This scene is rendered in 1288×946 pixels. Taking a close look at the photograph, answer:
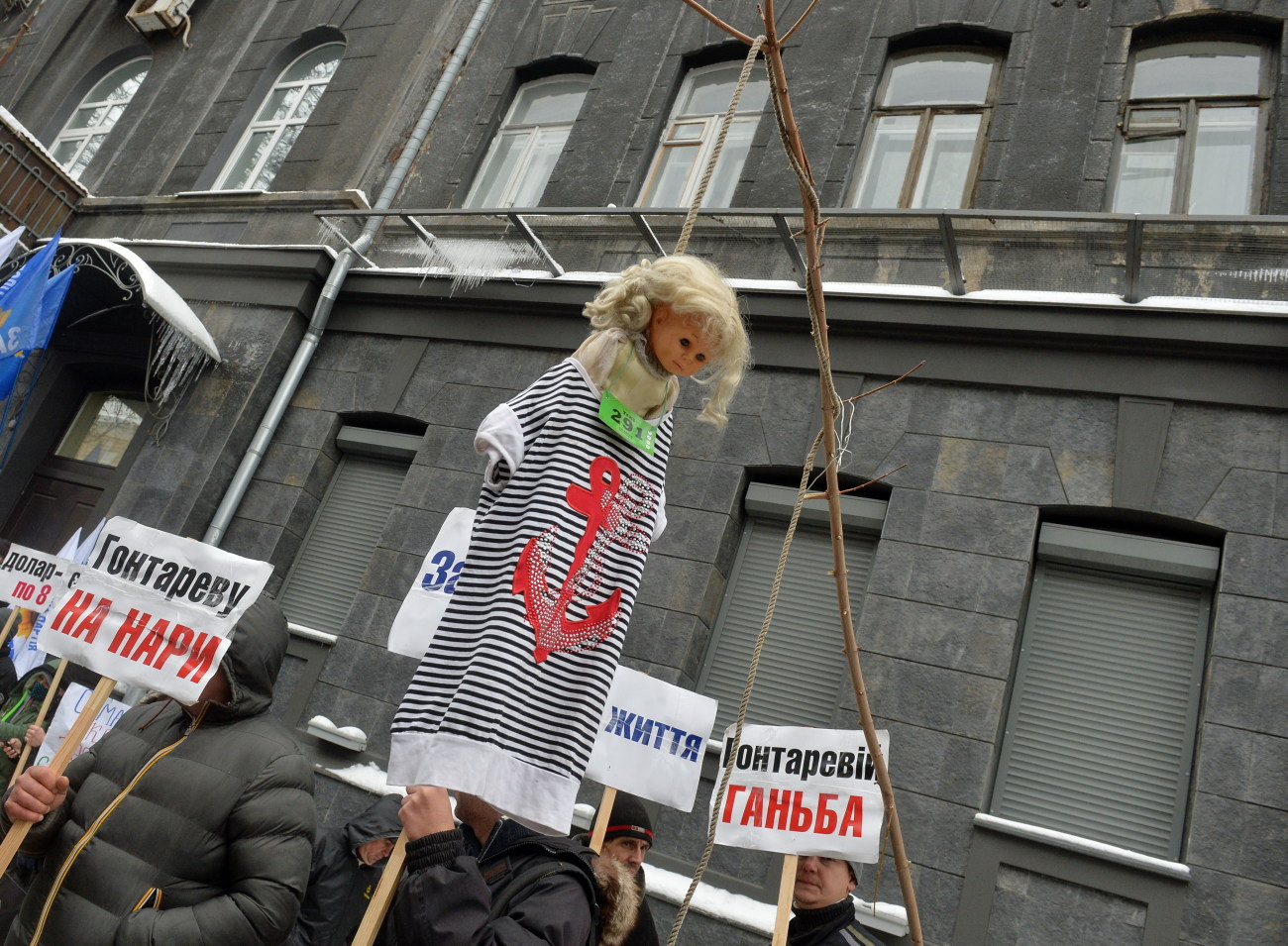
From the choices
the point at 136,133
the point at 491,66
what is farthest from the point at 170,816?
the point at 136,133

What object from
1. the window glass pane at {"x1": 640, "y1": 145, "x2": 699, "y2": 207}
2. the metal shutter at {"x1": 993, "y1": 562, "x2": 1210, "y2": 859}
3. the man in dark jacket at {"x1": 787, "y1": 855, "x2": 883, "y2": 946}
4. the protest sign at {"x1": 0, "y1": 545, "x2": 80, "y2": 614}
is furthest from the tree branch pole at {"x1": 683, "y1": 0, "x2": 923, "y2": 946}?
the window glass pane at {"x1": 640, "y1": 145, "x2": 699, "y2": 207}

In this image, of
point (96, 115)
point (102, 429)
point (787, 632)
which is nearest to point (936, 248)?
point (787, 632)

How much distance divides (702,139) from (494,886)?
8053 millimetres

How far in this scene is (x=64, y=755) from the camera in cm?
348

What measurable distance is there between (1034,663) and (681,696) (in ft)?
7.81

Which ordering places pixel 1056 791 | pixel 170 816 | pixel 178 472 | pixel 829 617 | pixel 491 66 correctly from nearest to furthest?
pixel 170 816
pixel 1056 791
pixel 829 617
pixel 178 472
pixel 491 66

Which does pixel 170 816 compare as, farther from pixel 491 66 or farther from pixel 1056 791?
pixel 491 66

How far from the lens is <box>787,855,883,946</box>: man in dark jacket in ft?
12.6

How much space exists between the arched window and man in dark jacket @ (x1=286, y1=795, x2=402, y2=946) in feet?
39.6

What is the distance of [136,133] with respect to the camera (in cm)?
1306

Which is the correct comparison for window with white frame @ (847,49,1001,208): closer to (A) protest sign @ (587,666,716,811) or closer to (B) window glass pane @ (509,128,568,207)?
(B) window glass pane @ (509,128,568,207)

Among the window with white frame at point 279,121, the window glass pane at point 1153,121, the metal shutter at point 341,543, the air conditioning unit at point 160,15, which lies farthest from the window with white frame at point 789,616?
the air conditioning unit at point 160,15

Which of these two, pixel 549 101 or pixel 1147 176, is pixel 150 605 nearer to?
pixel 1147 176

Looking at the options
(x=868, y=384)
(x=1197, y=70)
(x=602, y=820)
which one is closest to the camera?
(x=602, y=820)
